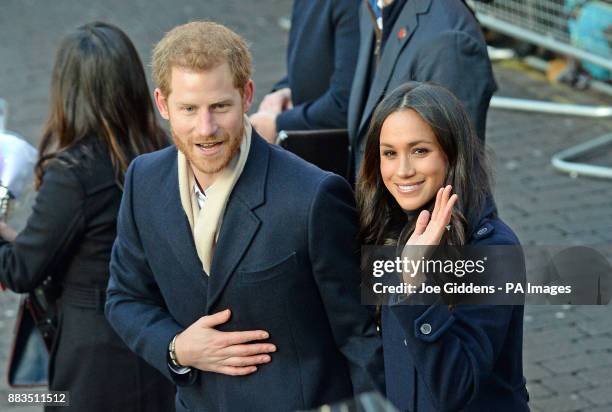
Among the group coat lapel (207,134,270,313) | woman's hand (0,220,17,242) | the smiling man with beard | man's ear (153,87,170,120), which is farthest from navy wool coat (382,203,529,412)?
woman's hand (0,220,17,242)

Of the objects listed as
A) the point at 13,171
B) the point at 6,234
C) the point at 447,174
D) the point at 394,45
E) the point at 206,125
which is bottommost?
the point at 6,234

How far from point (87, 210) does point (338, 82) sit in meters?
1.33

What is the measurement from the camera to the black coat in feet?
13.6

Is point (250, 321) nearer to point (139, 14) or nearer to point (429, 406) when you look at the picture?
point (429, 406)

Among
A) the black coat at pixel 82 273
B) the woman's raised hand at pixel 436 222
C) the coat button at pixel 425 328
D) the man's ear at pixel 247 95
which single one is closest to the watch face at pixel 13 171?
the black coat at pixel 82 273

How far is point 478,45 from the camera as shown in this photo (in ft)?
13.3

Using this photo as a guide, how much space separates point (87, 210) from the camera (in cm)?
417

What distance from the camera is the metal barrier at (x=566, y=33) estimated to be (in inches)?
349

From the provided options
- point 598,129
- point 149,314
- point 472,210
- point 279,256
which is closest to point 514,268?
point 472,210

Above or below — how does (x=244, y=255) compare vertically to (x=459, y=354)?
above

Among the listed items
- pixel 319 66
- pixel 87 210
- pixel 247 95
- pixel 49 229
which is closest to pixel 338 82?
pixel 319 66

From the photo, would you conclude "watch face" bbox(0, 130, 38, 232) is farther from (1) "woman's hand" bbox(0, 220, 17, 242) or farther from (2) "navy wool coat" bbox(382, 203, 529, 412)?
(2) "navy wool coat" bbox(382, 203, 529, 412)

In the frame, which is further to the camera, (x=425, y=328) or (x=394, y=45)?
(x=394, y=45)

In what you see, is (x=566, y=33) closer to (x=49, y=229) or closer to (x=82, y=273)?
(x=82, y=273)
